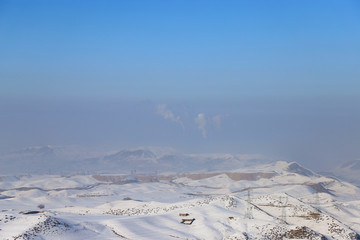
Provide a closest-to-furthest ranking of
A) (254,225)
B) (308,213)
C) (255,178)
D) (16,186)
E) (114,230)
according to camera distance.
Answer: (114,230) < (254,225) < (308,213) < (16,186) < (255,178)

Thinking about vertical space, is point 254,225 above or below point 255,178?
above

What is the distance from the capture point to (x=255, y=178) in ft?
582

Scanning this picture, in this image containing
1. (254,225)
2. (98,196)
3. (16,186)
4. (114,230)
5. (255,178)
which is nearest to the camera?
(114,230)

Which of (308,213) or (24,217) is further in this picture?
(308,213)

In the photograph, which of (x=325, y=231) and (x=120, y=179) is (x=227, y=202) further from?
(x=120, y=179)

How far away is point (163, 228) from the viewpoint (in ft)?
181

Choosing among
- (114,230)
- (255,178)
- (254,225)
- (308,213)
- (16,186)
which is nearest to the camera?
(114,230)

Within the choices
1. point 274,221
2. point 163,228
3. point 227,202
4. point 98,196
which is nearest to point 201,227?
point 163,228

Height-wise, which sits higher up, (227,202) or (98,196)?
(227,202)

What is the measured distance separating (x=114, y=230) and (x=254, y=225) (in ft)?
49.2

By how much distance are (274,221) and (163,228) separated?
12817 millimetres

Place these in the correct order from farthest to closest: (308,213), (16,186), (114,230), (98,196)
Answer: (16,186) < (98,196) < (308,213) < (114,230)

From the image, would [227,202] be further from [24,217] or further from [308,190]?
[308,190]

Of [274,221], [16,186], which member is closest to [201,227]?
[274,221]
